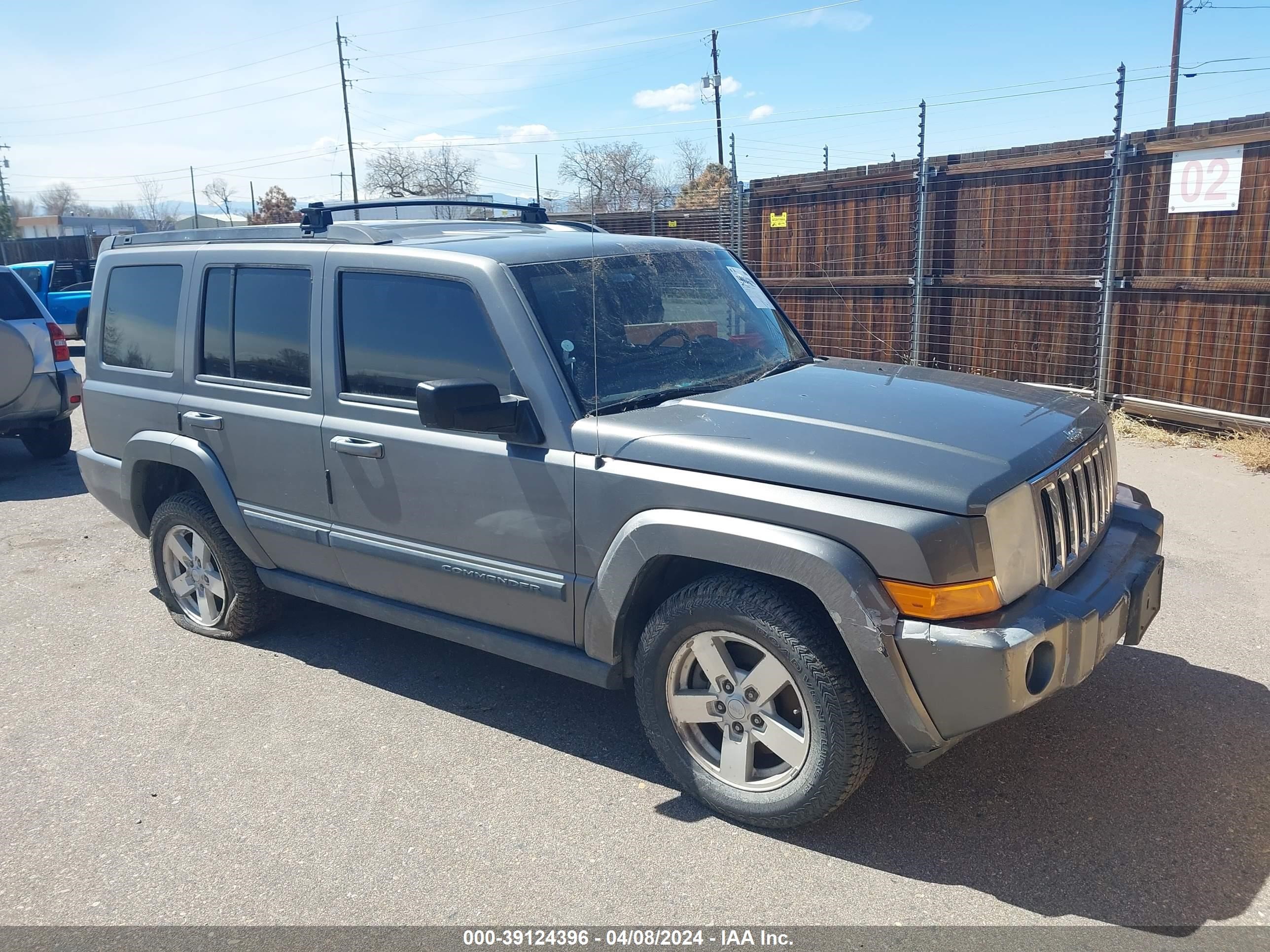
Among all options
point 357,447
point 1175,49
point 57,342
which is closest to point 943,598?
point 357,447

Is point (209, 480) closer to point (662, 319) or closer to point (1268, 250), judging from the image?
point (662, 319)

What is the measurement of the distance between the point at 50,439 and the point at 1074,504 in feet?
31.0

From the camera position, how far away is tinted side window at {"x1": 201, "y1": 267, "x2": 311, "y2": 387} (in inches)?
171

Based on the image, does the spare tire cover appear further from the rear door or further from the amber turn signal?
the amber turn signal

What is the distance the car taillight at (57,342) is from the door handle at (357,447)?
20.7ft

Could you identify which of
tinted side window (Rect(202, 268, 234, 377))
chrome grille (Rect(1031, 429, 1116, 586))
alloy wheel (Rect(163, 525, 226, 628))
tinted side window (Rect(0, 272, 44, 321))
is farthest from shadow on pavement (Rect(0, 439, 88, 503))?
chrome grille (Rect(1031, 429, 1116, 586))

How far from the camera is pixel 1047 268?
31.4 feet

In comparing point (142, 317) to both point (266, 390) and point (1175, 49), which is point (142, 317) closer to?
point (266, 390)

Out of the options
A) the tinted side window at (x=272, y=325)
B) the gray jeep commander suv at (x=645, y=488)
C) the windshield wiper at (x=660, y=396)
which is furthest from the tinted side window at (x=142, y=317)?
the windshield wiper at (x=660, y=396)

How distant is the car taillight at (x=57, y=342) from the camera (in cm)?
905

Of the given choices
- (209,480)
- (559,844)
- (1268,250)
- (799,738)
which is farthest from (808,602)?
(1268,250)

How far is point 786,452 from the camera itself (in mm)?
3096

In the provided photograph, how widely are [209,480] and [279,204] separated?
60.3 m

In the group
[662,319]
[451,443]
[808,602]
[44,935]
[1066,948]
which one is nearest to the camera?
[1066,948]
